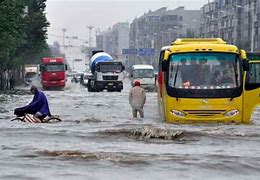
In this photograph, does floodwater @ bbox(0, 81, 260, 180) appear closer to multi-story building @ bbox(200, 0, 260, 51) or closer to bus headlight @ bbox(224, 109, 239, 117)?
bus headlight @ bbox(224, 109, 239, 117)

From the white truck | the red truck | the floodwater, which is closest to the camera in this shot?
the floodwater

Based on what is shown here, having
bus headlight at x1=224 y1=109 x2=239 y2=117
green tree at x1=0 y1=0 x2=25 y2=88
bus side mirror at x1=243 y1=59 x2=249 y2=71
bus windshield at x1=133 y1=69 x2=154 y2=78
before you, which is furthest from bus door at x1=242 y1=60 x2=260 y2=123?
bus windshield at x1=133 y1=69 x2=154 y2=78

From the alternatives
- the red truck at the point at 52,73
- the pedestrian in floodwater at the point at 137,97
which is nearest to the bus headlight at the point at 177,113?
the pedestrian in floodwater at the point at 137,97

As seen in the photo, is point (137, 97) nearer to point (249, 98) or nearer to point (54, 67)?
point (249, 98)

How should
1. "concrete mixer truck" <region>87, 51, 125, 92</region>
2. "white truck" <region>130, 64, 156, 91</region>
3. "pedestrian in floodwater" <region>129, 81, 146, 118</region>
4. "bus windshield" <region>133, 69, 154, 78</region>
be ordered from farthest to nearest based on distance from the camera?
"bus windshield" <region>133, 69, 154, 78</region> → "white truck" <region>130, 64, 156, 91</region> → "concrete mixer truck" <region>87, 51, 125, 92</region> → "pedestrian in floodwater" <region>129, 81, 146, 118</region>

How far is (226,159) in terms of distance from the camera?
13.5 m

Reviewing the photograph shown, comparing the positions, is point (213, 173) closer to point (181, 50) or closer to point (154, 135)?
point (154, 135)

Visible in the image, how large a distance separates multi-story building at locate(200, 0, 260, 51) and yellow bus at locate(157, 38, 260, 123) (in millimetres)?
65036

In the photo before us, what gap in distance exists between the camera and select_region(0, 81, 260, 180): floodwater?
1177cm

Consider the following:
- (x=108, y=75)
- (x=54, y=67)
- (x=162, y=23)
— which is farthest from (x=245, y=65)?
(x=162, y=23)

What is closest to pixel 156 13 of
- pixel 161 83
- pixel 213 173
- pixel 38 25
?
pixel 38 25

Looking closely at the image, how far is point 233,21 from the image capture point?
11344 centimetres

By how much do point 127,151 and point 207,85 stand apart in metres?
7.28

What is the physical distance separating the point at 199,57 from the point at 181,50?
1.95ft
